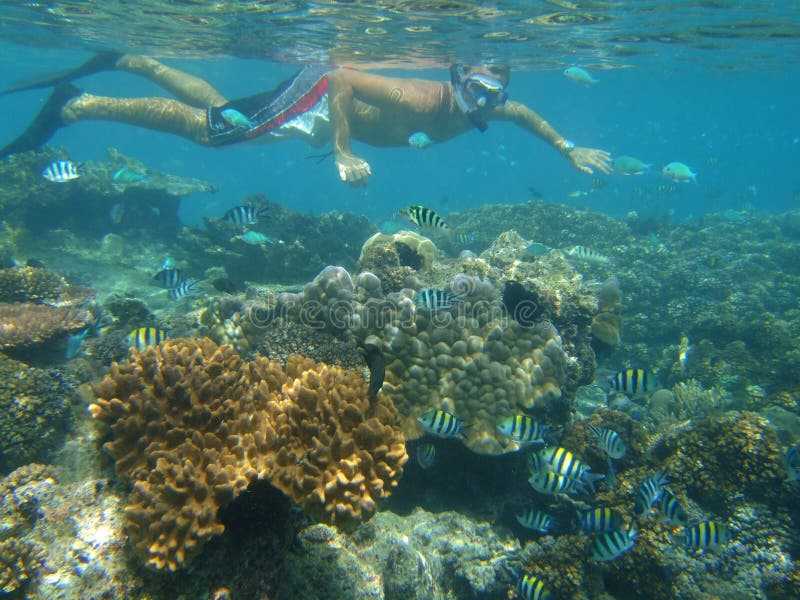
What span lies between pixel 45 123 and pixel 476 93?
41.8ft

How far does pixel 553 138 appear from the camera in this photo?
11312 mm

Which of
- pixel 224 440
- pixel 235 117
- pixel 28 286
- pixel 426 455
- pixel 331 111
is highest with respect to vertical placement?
pixel 331 111

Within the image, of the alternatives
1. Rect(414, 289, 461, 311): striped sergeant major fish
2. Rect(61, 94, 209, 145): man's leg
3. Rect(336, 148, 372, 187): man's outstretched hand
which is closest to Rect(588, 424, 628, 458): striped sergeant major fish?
Rect(414, 289, 461, 311): striped sergeant major fish

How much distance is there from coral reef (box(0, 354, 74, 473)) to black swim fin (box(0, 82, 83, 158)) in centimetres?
1159

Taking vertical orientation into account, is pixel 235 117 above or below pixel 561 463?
above

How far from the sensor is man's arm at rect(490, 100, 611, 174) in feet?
32.9

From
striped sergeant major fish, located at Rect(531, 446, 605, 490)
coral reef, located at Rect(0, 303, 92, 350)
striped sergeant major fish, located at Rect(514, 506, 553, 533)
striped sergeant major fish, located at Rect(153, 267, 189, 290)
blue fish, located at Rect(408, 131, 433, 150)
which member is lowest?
striped sergeant major fish, located at Rect(514, 506, 553, 533)

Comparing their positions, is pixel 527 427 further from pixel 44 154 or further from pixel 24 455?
pixel 44 154

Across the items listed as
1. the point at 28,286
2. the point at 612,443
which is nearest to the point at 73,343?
the point at 28,286

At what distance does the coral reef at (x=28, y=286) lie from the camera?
7387mm

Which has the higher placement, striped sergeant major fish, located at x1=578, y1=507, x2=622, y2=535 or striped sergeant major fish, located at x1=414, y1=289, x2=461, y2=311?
striped sergeant major fish, located at x1=414, y1=289, x2=461, y2=311

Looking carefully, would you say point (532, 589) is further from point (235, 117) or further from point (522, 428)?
point (235, 117)

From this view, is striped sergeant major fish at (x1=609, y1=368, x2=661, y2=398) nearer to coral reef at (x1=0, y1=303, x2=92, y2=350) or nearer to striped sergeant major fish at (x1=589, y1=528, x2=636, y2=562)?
striped sergeant major fish at (x1=589, y1=528, x2=636, y2=562)

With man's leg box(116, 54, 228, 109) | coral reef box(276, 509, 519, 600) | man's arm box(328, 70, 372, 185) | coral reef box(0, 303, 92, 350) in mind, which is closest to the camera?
coral reef box(276, 509, 519, 600)
